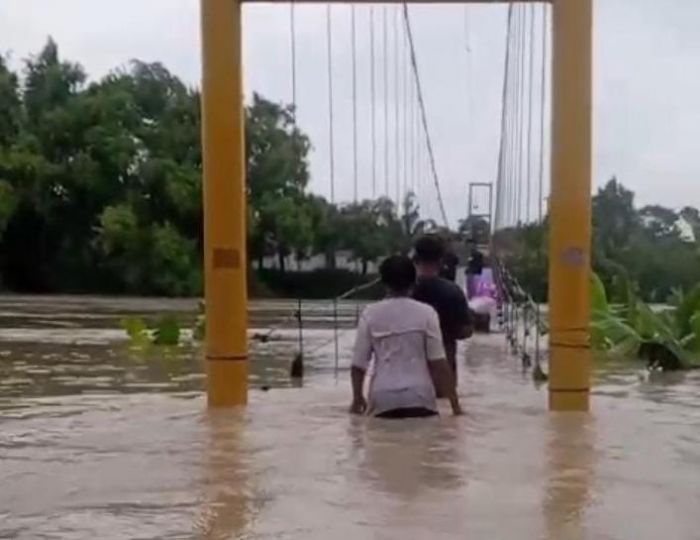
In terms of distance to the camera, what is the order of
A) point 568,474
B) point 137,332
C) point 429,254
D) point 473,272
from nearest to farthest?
point 568,474 < point 429,254 < point 137,332 < point 473,272

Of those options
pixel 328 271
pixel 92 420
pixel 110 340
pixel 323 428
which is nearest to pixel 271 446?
pixel 323 428

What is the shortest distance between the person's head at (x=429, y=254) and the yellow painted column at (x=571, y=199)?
38.2 inches

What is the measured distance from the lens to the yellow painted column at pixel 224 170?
10.8 metres

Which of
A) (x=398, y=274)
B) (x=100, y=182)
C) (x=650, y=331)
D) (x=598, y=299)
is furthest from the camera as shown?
(x=100, y=182)

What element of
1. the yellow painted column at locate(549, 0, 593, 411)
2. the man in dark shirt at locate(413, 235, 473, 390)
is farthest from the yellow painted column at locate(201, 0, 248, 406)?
the yellow painted column at locate(549, 0, 593, 411)

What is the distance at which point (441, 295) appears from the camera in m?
10.5

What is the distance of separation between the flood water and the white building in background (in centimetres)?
1644

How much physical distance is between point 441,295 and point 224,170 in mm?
1789

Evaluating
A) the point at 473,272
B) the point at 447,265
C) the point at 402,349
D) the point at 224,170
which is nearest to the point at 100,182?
the point at 473,272

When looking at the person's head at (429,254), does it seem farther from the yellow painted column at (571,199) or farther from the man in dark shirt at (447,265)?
the yellow painted column at (571,199)

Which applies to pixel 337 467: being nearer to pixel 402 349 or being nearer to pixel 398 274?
pixel 402 349

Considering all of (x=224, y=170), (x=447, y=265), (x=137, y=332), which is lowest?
(x=137, y=332)

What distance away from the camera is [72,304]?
43.3 meters

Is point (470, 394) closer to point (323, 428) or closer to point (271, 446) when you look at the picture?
point (323, 428)
